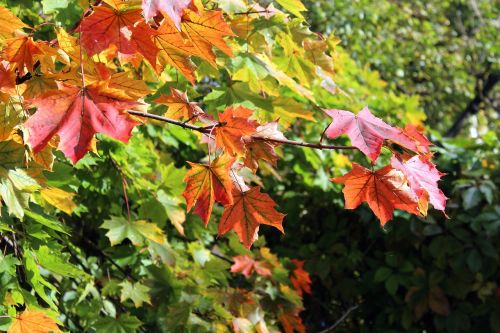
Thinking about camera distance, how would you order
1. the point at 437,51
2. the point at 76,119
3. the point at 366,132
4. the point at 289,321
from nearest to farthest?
the point at 76,119 < the point at 366,132 < the point at 289,321 < the point at 437,51

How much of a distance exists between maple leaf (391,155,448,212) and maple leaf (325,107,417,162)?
36mm

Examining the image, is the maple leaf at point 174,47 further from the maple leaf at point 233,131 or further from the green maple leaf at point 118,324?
the green maple leaf at point 118,324

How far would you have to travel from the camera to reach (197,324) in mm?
2424

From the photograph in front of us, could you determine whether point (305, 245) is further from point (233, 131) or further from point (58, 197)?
point (233, 131)

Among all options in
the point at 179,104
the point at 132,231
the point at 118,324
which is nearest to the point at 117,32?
the point at 179,104

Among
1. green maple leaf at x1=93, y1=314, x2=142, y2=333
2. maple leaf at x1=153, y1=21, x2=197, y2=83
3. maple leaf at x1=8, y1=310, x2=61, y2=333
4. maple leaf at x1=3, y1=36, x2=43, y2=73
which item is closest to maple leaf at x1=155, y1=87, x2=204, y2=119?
maple leaf at x1=153, y1=21, x2=197, y2=83

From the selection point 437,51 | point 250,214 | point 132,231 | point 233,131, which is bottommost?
point 437,51

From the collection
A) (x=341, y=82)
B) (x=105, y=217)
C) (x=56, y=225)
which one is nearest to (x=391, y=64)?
(x=341, y=82)

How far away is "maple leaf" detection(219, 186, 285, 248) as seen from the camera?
1490mm

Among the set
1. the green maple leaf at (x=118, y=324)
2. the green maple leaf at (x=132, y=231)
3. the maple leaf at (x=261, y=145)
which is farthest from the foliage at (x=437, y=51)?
the maple leaf at (x=261, y=145)

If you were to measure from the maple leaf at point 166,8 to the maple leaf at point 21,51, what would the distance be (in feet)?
0.90

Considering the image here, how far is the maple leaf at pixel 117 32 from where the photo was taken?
1.28 metres

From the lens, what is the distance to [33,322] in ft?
5.13

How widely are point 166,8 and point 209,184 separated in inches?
16.5
